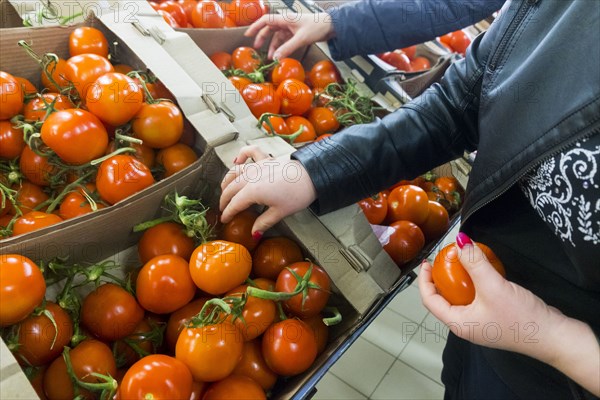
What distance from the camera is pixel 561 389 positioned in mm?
785

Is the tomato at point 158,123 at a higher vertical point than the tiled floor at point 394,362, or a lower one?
higher

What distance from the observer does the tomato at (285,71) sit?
1.54m

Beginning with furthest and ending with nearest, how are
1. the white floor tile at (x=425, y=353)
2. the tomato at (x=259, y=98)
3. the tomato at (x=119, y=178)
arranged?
the white floor tile at (x=425, y=353) → the tomato at (x=259, y=98) → the tomato at (x=119, y=178)

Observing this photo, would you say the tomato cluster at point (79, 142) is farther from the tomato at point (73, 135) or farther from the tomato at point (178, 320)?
the tomato at point (178, 320)

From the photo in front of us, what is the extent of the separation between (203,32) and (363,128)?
84 cm

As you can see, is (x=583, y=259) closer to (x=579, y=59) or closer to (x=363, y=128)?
(x=579, y=59)

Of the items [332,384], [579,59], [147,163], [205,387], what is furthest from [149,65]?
[332,384]

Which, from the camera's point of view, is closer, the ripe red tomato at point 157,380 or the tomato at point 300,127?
the ripe red tomato at point 157,380

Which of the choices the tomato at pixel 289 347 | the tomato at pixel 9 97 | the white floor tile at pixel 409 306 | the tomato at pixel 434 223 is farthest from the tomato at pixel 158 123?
the white floor tile at pixel 409 306

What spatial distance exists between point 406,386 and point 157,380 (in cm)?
134

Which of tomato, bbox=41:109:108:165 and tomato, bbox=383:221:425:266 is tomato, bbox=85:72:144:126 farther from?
tomato, bbox=383:221:425:266

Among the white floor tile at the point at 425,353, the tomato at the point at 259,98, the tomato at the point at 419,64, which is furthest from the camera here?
the tomato at the point at 419,64

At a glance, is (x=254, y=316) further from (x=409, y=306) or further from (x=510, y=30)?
(x=409, y=306)

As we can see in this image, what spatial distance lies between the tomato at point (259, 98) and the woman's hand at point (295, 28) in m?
0.23
